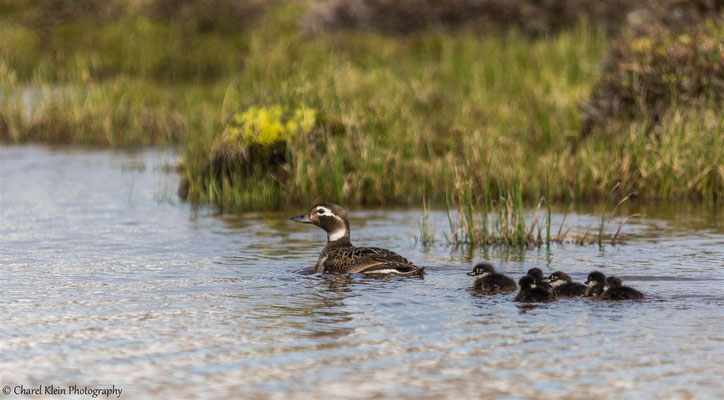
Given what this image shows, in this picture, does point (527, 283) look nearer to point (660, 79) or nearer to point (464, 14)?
point (660, 79)

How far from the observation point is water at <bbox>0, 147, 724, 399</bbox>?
716cm

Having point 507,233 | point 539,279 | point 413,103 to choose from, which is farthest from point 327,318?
point 413,103

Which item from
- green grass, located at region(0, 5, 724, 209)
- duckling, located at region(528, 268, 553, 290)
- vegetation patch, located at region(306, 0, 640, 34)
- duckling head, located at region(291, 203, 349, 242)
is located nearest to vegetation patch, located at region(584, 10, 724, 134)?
green grass, located at region(0, 5, 724, 209)

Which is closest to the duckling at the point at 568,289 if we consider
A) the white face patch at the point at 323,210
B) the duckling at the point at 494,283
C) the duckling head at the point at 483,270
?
the duckling at the point at 494,283

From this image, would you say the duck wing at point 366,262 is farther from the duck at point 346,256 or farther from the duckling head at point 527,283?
the duckling head at point 527,283

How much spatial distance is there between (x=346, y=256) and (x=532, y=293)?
197 centimetres

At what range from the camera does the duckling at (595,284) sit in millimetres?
9453

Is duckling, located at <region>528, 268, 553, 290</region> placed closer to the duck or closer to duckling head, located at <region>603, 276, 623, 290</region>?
duckling head, located at <region>603, 276, 623, 290</region>

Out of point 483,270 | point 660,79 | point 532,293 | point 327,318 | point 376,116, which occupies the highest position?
point 660,79

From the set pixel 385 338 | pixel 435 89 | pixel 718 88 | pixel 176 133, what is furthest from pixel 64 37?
pixel 385 338

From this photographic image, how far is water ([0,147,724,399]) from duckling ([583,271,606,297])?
13 centimetres

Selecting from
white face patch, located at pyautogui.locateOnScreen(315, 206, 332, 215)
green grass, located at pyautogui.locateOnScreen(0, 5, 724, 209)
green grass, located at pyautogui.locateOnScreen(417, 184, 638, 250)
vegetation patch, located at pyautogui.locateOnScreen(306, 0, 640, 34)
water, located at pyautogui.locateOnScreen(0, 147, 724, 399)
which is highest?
vegetation patch, located at pyautogui.locateOnScreen(306, 0, 640, 34)

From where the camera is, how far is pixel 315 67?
2367 cm

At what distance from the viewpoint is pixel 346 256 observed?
10.6 metres
